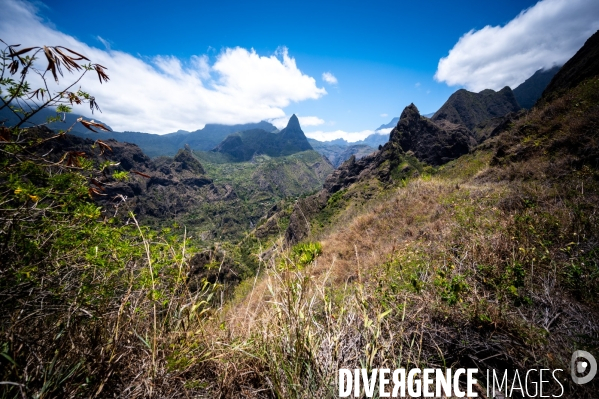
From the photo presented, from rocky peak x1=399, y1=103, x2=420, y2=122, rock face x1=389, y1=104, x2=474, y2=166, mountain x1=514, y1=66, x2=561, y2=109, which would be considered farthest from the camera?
mountain x1=514, y1=66, x2=561, y2=109

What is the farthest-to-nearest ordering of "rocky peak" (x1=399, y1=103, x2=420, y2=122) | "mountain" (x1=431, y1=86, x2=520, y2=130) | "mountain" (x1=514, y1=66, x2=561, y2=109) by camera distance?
1. "mountain" (x1=514, y1=66, x2=561, y2=109)
2. "mountain" (x1=431, y1=86, x2=520, y2=130)
3. "rocky peak" (x1=399, y1=103, x2=420, y2=122)

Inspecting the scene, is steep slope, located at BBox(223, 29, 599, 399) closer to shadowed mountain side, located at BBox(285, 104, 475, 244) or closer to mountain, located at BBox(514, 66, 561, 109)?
shadowed mountain side, located at BBox(285, 104, 475, 244)

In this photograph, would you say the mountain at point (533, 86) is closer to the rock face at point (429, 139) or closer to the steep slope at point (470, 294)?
the rock face at point (429, 139)

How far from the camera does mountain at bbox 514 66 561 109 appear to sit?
132 m

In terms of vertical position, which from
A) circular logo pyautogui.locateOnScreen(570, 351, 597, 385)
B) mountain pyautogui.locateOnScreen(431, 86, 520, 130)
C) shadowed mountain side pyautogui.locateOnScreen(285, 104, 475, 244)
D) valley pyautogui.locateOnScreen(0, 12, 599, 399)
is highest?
mountain pyautogui.locateOnScreen(431, 86, 520, 130)

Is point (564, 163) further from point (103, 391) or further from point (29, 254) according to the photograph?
point (29, 254)

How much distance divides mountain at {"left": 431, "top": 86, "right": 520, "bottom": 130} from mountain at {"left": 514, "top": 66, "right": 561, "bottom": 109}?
32265 mm

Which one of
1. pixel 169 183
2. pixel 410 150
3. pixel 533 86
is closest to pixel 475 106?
pixel 410 150

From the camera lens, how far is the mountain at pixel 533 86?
434 feet

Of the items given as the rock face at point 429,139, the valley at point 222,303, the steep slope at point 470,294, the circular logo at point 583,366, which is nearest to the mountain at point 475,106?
the rock face at point 429,139

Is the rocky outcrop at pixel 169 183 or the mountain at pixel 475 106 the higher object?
the mountain at pixel 475 106

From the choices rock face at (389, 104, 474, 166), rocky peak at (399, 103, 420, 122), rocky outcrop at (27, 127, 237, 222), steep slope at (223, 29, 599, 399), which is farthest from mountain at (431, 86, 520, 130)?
rocky outcrop at (27, 127, 237, 222)

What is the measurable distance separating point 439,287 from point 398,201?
638cm

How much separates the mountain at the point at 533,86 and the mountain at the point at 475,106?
106 feet
